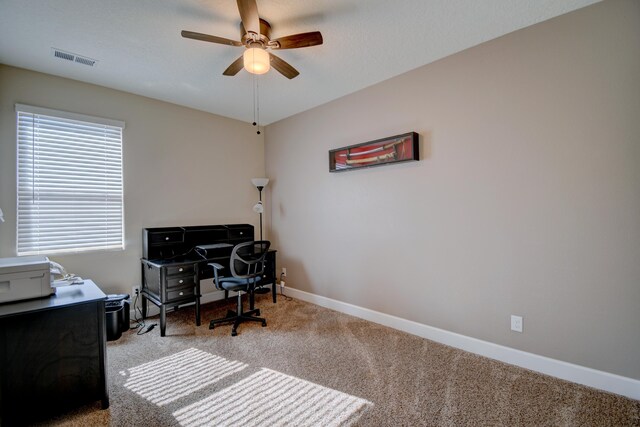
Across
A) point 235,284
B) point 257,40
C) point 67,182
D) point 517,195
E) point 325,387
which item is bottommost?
point 325,387

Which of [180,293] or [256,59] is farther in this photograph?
[180,293]

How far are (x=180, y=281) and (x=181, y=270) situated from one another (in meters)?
0.12

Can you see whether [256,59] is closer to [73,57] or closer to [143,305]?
[73,57]

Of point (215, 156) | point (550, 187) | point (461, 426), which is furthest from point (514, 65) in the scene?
point (215, 156)

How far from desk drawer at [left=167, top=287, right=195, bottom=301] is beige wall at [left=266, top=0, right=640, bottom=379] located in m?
1.82

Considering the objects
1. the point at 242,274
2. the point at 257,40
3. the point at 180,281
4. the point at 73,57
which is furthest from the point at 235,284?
the point at 73,57

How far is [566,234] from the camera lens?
212 centimetres

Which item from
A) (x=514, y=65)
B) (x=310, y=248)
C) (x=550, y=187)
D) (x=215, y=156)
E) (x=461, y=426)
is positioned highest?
→ (x=514, y=65)

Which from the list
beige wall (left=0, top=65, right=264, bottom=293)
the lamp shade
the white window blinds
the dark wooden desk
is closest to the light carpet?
the dark wooden desk

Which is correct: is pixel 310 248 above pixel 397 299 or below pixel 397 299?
above

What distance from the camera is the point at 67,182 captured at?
9.81ft

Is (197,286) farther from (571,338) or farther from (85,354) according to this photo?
(571,338)

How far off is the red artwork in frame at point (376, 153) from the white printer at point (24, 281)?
2.79 meters

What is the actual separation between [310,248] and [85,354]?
2627 mm
